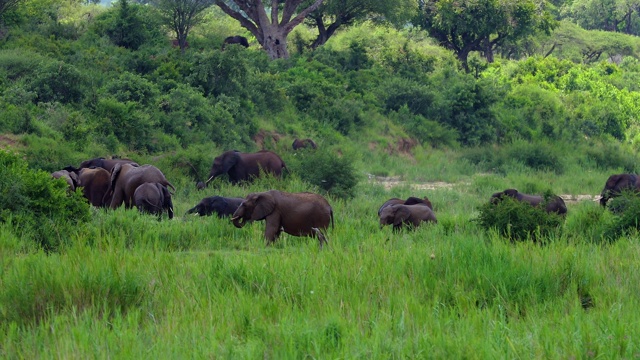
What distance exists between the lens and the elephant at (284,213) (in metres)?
10.9

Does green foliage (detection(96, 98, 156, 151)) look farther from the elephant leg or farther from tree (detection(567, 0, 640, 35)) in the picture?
tree (detection(567, 0, 640, 35))

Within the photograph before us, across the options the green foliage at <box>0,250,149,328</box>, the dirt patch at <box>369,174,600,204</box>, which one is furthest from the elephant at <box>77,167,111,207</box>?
the dirt patch at <box>369,174,600,204</box>

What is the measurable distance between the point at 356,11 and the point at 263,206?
27298 mm

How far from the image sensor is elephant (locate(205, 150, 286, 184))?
18.8 metres

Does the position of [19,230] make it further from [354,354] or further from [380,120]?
[380,120]

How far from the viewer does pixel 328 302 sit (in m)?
6.64

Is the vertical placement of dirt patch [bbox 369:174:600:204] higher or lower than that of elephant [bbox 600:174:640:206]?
lower

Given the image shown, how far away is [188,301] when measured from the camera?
Answer: 6.74 metres

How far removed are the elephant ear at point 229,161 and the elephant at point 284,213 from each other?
7.66 meters

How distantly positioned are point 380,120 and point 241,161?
1119 centimetres

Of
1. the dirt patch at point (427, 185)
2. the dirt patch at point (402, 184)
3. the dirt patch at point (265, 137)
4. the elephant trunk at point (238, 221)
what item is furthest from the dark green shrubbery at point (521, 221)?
the dirt patch at point (265, 137)

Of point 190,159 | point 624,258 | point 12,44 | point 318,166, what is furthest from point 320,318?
point 12,44

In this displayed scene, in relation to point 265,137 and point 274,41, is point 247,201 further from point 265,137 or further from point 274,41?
point 274,41

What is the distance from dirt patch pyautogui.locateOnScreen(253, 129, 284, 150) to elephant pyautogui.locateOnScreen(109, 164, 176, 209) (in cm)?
1053
